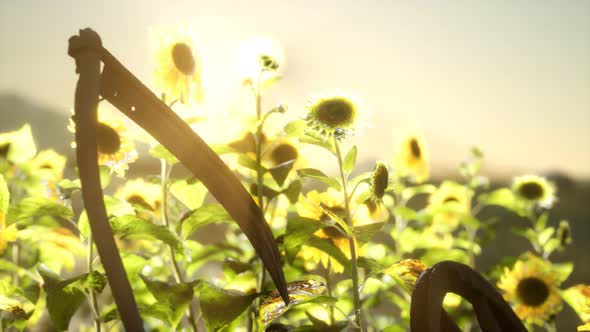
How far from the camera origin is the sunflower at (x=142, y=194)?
0.76 m

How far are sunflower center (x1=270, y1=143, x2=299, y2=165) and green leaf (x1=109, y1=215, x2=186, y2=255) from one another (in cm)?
32

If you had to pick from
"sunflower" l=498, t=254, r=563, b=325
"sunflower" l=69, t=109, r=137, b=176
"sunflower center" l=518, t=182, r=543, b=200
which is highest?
"sunflower" l=69, t=109, r=137, b=176

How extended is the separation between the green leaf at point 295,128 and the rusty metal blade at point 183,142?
33 centimetres

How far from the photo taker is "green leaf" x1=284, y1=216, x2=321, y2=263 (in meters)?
0.51

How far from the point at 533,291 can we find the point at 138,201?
0.64 metres

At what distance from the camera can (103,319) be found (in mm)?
574

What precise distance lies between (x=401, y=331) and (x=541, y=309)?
1.70ft

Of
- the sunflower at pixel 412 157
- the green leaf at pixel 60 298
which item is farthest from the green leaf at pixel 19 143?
the sunflower at pixel 412 157

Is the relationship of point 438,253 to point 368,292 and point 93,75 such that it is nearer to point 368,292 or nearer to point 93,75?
point 368,292

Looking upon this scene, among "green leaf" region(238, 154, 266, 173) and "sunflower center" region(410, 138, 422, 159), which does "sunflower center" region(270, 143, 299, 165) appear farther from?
"sunflower center" region(410, 138, 422, 159)

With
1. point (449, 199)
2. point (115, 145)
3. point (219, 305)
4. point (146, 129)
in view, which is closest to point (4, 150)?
point (115, 145)

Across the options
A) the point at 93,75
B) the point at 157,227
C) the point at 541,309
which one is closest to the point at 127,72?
the point at 93,75

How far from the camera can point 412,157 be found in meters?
1.31

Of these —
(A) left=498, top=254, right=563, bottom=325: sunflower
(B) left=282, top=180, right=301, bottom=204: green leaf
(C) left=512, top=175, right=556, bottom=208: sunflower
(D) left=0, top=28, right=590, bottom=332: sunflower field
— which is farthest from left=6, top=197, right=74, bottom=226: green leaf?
(C) left=512, top=175, right=556, bottom=208: sunflower
